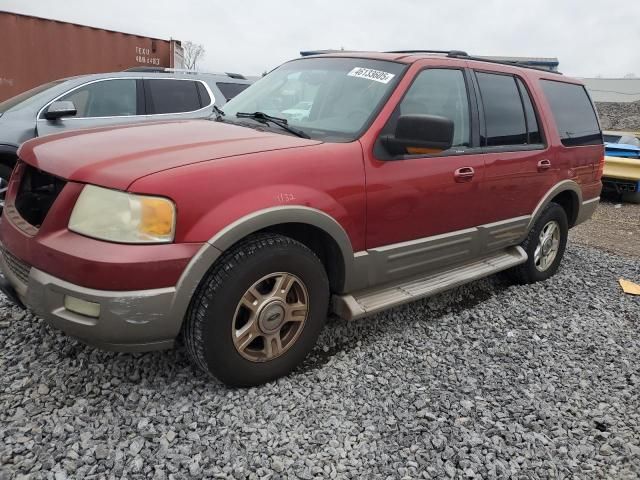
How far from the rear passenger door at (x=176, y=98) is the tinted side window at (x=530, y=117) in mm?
3605

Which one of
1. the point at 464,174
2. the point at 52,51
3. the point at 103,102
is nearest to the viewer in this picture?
the point at 464,174

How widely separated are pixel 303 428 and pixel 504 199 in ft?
7.85

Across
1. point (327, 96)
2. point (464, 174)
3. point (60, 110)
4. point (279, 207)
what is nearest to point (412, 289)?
point (464, 174)

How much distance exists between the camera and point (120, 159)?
2.39 metres

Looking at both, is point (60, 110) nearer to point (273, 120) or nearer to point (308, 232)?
point (273, 120)

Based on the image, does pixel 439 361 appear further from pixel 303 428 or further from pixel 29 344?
pixel 29 344

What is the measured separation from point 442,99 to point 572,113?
76.4 inches

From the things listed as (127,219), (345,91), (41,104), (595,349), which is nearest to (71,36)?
(41,104)

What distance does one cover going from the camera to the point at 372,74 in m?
3.30

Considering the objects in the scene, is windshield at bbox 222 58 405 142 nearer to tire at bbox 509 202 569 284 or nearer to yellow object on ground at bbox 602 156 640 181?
tire at bbox 509 202 569 284

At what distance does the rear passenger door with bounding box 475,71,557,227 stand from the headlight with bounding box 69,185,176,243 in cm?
232

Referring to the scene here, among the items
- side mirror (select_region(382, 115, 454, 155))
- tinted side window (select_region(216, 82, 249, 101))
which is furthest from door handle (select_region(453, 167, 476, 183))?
tinted side window (select_region(216, 82, 249, 101))

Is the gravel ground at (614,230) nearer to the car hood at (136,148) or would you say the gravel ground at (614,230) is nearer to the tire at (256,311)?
the tire at (256,311)

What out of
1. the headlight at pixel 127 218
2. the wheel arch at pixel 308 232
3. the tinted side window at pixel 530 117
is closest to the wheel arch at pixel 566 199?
the tinted side window at pixel 530 117
